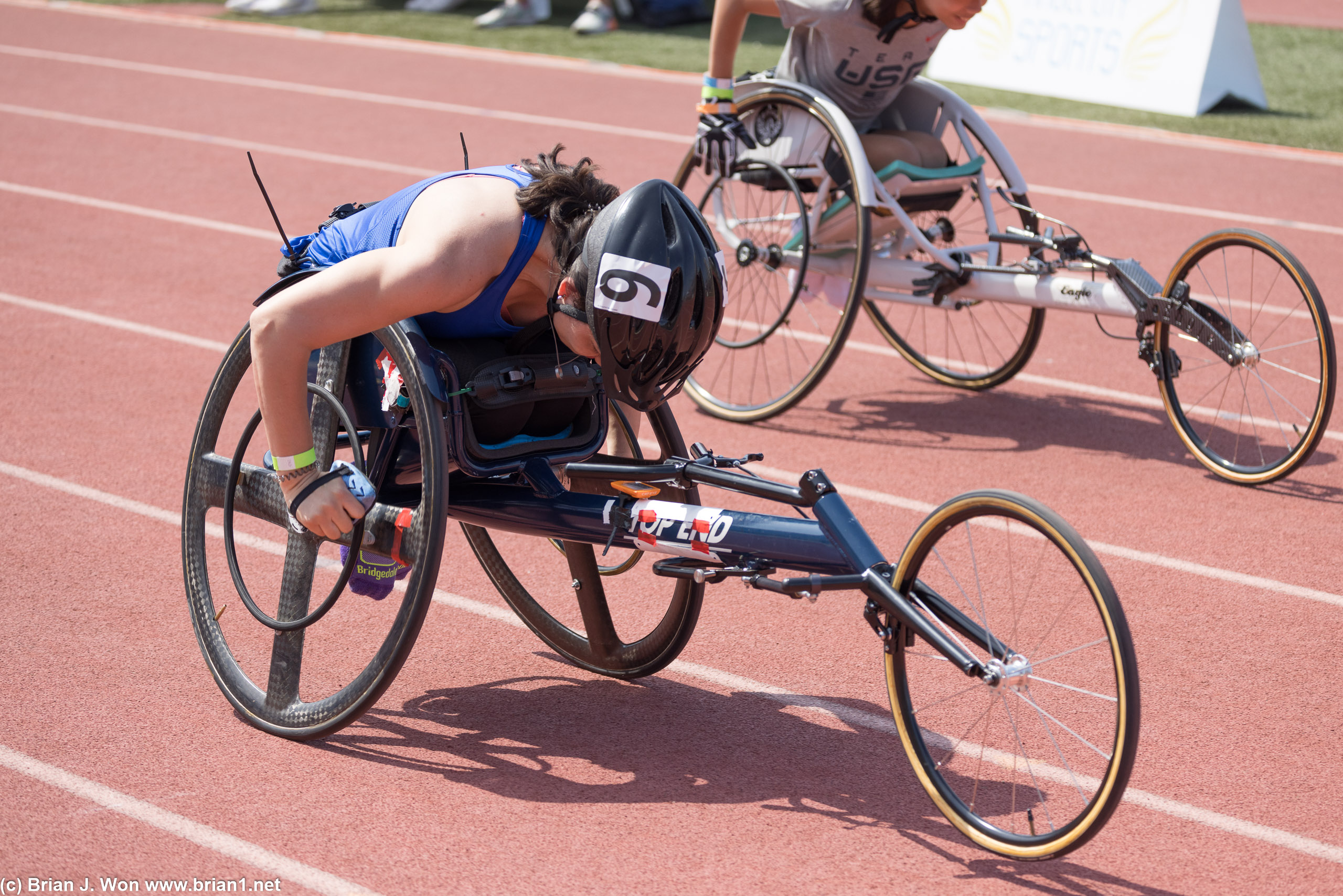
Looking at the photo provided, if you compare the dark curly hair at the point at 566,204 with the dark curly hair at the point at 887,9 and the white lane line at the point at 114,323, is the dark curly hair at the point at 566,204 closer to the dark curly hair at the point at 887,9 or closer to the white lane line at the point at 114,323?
the dark curly hair at the point at 887,9

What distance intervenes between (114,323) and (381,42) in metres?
10.6

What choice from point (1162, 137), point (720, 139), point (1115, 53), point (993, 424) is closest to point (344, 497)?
point (720, 139)

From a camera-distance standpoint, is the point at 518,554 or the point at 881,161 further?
the point at 881,161

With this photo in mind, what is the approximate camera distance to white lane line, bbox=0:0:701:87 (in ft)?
48.5

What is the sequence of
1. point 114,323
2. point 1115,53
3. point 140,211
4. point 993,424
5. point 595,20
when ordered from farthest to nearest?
1. point 595,20
2. point 1115,53
3. point 140,211
4. point 114,323
5. point 993,424

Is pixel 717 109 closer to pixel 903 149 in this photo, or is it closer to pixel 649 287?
pixel 903 149

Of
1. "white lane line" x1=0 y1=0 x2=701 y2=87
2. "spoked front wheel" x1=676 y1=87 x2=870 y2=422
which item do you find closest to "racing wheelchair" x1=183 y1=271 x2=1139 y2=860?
"spoked front wheel" x1=676 y1=87 x2=870 y2=422

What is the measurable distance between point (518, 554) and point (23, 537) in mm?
1658

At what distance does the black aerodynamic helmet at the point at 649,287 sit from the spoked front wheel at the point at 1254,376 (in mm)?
2668

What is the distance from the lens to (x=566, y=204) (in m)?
3.16

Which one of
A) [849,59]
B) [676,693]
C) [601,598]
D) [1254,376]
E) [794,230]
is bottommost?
[676,693]

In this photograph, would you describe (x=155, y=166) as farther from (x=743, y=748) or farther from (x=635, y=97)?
(x=743, y=748)

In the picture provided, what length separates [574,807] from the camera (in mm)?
3180

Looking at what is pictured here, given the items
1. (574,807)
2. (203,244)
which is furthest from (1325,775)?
(203,244)
